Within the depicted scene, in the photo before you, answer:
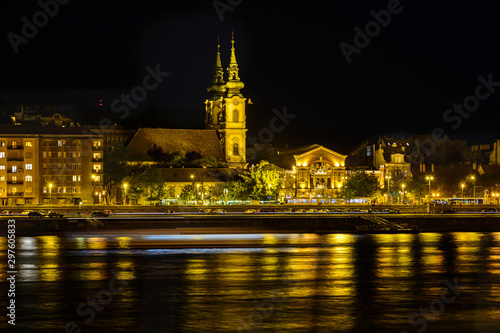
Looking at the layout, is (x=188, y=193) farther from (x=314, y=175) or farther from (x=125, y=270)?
(x=125, y=270)

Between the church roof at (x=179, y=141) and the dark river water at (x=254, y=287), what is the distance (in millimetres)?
93893

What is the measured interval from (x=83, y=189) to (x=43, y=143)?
27.9 ft

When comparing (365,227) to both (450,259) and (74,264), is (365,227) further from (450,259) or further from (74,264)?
(74,264)

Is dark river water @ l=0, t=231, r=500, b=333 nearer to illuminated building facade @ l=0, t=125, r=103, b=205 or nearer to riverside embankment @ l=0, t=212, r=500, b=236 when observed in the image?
riverside embankment @ l=0, t=212, r=500, b=236

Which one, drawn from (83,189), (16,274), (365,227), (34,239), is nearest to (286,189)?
(83,189)

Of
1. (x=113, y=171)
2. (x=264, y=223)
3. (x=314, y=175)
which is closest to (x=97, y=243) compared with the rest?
(x=264, y=223)

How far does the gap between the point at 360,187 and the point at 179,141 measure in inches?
Result: 1567

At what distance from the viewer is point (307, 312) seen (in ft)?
125

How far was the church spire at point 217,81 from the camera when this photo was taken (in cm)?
17850

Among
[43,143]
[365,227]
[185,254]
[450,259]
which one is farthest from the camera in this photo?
[43,143]

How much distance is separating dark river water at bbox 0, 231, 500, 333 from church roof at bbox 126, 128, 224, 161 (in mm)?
93893

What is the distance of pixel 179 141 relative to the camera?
558ft

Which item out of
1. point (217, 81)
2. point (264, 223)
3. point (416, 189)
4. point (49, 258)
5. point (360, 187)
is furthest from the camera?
point (217, 81)

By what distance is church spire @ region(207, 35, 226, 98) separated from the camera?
586 ft
